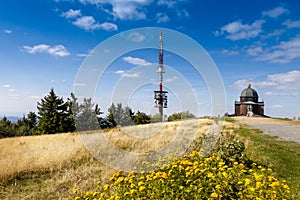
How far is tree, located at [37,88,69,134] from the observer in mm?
37062

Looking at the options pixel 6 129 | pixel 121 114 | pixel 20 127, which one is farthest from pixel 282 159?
pixel 6 129

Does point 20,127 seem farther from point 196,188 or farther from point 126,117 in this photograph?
point 196,188

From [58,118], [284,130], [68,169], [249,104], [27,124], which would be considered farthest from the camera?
[27,124]

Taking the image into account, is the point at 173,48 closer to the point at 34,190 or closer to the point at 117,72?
the point at 117,72

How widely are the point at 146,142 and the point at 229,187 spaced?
5949 mm

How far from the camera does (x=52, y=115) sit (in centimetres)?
3784

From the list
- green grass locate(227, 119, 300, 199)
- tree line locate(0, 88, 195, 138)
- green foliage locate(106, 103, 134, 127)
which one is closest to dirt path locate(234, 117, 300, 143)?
green grass locate(227, 119, 300, 199)

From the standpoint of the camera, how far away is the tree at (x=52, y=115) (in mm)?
37062

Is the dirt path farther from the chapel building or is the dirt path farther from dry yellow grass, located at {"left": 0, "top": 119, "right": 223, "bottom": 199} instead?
the chapel building

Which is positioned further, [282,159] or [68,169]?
[68,169]

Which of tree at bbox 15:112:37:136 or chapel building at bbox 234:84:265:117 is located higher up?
chapel building at bbox 234:84:265:117

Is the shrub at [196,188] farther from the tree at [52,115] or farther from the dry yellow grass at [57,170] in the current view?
the tree at [52,115]

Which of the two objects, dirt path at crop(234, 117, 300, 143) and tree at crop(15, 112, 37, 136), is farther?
tree at crop(15, 112, 37, 136)

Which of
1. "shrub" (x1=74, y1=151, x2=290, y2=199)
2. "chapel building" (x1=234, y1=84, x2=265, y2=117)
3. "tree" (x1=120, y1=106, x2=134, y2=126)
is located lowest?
"shrub" (x1=74, y1=151, x2=290, y2=199)
